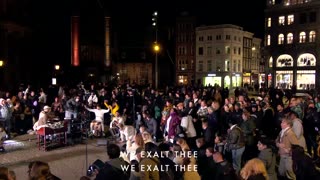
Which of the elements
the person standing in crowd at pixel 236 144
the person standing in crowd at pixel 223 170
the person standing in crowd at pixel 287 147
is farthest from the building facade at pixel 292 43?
the person standing in crowd at pixel 223 170

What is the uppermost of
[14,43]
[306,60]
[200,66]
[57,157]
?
[14,43]

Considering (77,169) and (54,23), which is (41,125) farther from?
(54,23)

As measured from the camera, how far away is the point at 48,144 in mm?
14320

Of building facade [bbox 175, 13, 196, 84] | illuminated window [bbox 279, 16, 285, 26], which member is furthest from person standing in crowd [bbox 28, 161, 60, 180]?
building facade [bbox 175, 13, 196, 84]

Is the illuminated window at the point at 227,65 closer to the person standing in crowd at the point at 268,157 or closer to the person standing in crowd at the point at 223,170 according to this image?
the person standing in crowd at the point at 268,157

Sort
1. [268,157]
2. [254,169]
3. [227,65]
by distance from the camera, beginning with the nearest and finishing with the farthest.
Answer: [254,169], [268,157], [227,65]

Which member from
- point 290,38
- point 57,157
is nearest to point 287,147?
point 57,157

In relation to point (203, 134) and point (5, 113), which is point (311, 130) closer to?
point (203, 134)

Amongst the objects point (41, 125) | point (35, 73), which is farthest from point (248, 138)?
point (35, 73)

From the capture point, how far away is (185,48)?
68312 millimetres

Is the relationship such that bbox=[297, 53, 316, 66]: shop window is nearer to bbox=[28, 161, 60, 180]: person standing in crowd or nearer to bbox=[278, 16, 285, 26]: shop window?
bbox=[278, 16, 285, 26]: shop window

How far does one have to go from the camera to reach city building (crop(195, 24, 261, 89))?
65375 mm

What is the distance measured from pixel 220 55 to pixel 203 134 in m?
55.2

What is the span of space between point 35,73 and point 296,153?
36.2 metres
